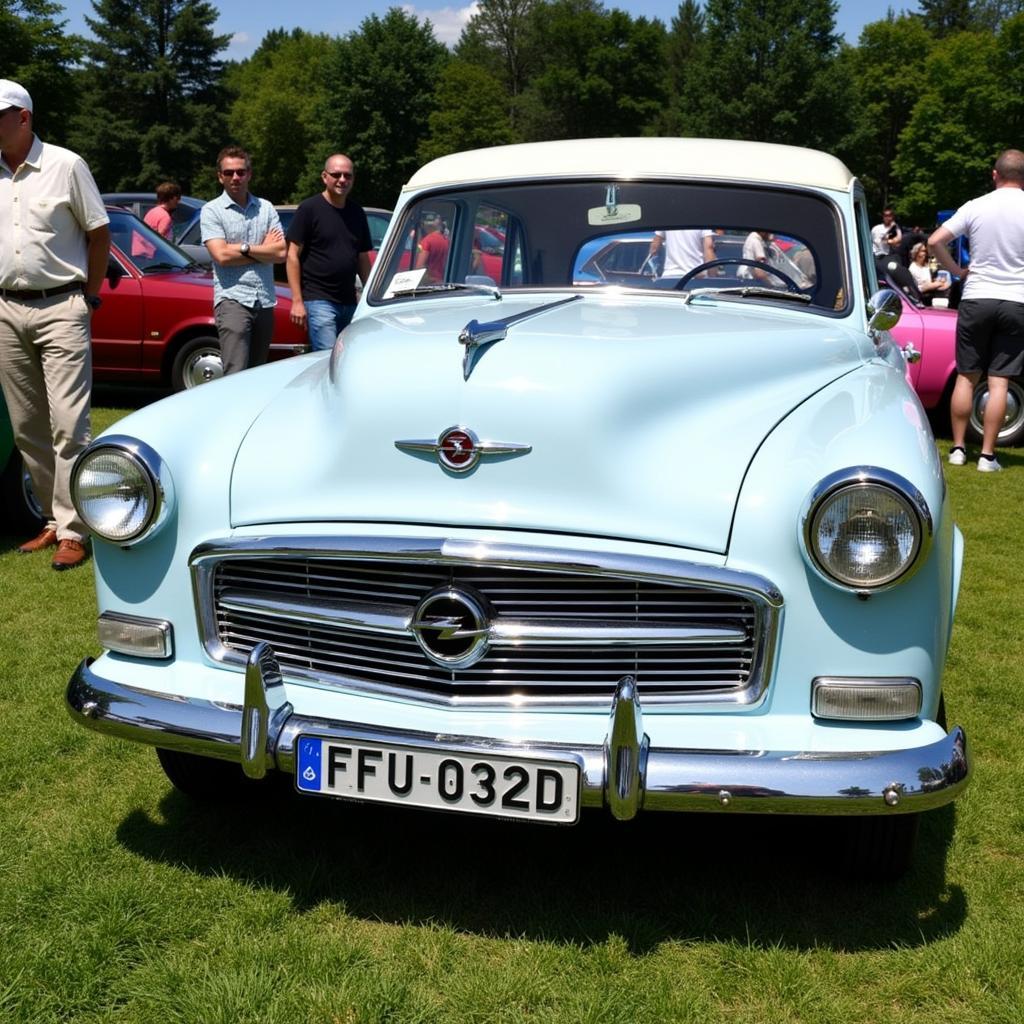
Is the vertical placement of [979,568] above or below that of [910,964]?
below

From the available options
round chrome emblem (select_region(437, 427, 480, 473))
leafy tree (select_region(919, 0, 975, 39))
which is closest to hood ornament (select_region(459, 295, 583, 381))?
round chrome emblem (select_region(437, 427, 480, 473))

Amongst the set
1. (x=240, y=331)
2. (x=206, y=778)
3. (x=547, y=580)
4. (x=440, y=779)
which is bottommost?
(x=206, y=778)

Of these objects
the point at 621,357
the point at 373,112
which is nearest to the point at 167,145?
the point at 373,112

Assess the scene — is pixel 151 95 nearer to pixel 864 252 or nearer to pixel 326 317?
pixel 326 317

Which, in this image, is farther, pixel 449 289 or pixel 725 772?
pixel 449 289

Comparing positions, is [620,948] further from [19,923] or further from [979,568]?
[979,568]

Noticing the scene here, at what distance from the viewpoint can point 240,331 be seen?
7.25 m

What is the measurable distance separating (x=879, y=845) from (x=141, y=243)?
29.4 ft

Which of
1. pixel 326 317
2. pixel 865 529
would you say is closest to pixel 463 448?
pixel 865 529

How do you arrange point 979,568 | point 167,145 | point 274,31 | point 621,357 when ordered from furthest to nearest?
point 274,31 < point 167,145 < point 979,568 < point 621,357

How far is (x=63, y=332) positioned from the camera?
548cm

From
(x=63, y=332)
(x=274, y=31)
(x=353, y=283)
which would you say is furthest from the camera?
(x=274, y=31)

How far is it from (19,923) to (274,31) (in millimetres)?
141589

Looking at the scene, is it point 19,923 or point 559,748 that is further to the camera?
point 19,923
